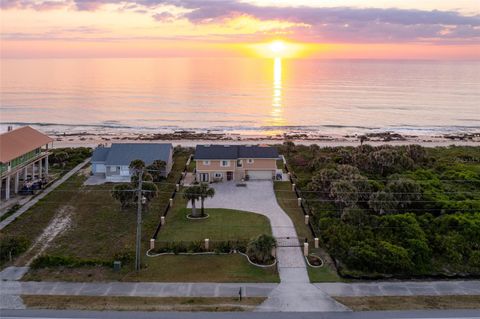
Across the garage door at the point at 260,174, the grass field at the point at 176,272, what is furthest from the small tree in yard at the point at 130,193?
the garage door at the point at 260,174

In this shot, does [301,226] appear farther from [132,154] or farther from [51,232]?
[132,154]

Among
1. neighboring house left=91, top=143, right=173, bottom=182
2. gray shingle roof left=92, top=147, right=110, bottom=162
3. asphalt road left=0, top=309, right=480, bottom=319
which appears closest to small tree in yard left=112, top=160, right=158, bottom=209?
neighboring house left=91, top=143, right=173, bottom=182

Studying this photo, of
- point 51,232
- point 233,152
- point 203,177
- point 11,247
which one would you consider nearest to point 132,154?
point 203,177

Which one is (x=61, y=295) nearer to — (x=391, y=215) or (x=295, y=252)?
(x=295, y=252)

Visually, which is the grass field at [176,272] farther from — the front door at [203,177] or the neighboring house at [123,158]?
the neighboring house at [123,158]

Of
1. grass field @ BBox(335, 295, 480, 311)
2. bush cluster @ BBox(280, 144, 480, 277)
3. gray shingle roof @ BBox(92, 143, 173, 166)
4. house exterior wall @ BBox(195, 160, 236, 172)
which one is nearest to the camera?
grass field @ BBox(335, 295, 480, 311)

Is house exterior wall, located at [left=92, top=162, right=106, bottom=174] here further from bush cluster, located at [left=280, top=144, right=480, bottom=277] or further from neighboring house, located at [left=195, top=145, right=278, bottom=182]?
bush cluster, located at [left=280, top=144, right=480, bottom=277]
